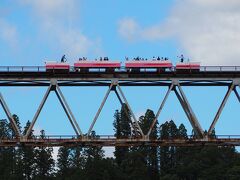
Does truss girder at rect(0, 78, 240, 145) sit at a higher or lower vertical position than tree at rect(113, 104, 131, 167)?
lower

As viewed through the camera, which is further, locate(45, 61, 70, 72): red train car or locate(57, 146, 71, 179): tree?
locate(57, 146, 71, 179): tree

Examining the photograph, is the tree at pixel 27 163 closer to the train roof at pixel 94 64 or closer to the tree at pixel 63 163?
the tree at pixel 63 163

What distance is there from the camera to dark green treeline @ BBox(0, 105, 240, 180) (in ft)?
459

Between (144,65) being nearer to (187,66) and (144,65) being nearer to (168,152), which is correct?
(187,66)

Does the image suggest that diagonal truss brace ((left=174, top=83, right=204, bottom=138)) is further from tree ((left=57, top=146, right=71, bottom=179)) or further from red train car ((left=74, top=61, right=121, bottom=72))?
tree ((left=57, top=146, right=71, bottom=179))

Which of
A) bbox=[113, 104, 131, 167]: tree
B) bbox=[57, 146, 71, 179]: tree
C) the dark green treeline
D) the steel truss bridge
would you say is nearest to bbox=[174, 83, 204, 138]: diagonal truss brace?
the steel truss bridge

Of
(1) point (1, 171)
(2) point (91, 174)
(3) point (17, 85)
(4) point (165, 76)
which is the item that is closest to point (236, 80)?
(4) point (165, 76)

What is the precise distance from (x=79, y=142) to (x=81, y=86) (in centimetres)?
588

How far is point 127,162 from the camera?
14600 centimetres

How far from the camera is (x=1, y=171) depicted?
14075 cm

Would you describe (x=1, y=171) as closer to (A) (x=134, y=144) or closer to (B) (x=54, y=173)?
(B) (x=54, y=173)

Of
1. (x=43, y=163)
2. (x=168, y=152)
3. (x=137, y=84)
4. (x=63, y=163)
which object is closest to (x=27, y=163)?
(x=43, y=163)

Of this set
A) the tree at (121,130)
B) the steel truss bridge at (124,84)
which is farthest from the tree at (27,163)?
the steel truss bridge at (124,84)

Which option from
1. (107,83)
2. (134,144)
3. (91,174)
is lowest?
(134,144)
